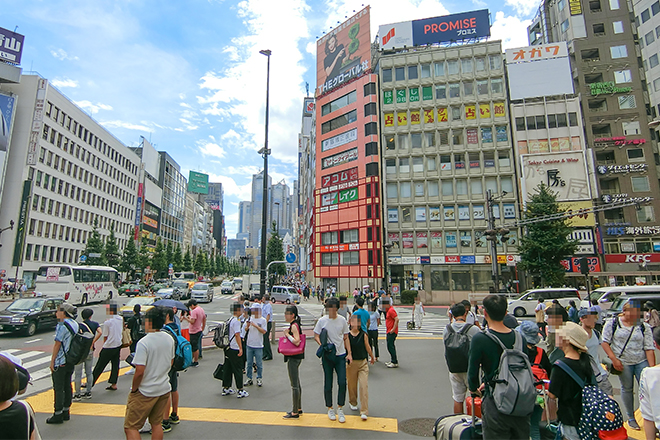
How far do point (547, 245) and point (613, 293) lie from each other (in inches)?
552

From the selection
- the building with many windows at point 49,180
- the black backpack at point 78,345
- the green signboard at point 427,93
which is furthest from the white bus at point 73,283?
the green signboard at point 427,93

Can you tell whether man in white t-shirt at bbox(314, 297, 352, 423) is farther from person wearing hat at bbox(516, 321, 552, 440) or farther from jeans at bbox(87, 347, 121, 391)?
jeans at bbox(87, 347, 121, 391)

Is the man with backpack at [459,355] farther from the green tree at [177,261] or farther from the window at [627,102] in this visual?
the green tree at [177,261]

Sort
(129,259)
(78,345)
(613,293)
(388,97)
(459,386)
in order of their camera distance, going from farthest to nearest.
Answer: (129,259) < (388,97) < (613,293) < (78,345) < (459,386)

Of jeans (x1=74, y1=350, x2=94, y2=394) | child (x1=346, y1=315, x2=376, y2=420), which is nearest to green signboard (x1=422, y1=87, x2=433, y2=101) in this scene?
child (x1=346, y1=315, x2=376, y2=420)

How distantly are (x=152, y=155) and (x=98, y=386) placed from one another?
8967 cm

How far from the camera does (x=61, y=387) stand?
231 inches

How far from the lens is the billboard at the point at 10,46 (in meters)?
44.1

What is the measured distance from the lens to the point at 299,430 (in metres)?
5.48

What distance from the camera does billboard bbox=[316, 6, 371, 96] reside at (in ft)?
151

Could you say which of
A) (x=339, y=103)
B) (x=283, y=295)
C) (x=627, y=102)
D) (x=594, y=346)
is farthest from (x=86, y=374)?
(x=627, y=102)

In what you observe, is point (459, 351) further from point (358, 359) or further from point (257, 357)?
point (257, 357)

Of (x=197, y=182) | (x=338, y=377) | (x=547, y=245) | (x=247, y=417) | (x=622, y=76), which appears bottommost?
(x=247, y=417)

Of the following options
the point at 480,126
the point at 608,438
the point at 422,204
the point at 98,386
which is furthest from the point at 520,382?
the point at 480,126
